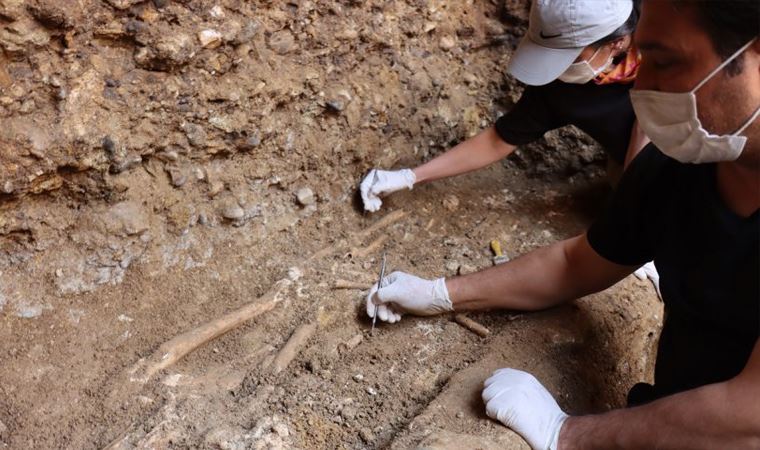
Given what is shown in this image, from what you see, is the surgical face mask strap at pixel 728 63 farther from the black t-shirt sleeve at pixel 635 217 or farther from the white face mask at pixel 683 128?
the black t-shirt sleeve at pixel 635 217

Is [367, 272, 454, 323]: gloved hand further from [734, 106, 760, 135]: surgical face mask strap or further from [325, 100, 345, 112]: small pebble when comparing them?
[734, 106, 760, 135]: surgical face mask strap

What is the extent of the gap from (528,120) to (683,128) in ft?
3.96

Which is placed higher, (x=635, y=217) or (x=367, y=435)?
(x=635, y=217)

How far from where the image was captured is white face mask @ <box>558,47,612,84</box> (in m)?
2.52

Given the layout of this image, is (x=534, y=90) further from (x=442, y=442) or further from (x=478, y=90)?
(x=442, y=442)

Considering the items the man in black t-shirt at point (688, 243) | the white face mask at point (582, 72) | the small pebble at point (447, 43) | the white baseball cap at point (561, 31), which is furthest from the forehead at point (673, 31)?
the small pebble at point (447, 43)

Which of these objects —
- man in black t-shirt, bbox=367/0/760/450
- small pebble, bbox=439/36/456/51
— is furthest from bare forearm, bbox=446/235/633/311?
small pebble, bbox=439/36/456/51

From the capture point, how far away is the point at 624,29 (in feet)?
8.09

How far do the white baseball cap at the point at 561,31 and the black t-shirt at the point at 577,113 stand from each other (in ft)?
0.68

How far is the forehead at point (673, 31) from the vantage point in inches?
58.4

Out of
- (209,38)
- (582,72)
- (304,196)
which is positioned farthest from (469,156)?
(209,38)

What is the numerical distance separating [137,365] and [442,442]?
0.92m

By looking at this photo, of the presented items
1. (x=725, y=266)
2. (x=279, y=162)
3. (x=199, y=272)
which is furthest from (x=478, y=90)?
(x=725, y=266)

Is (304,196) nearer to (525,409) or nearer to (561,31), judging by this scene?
(561,31)
